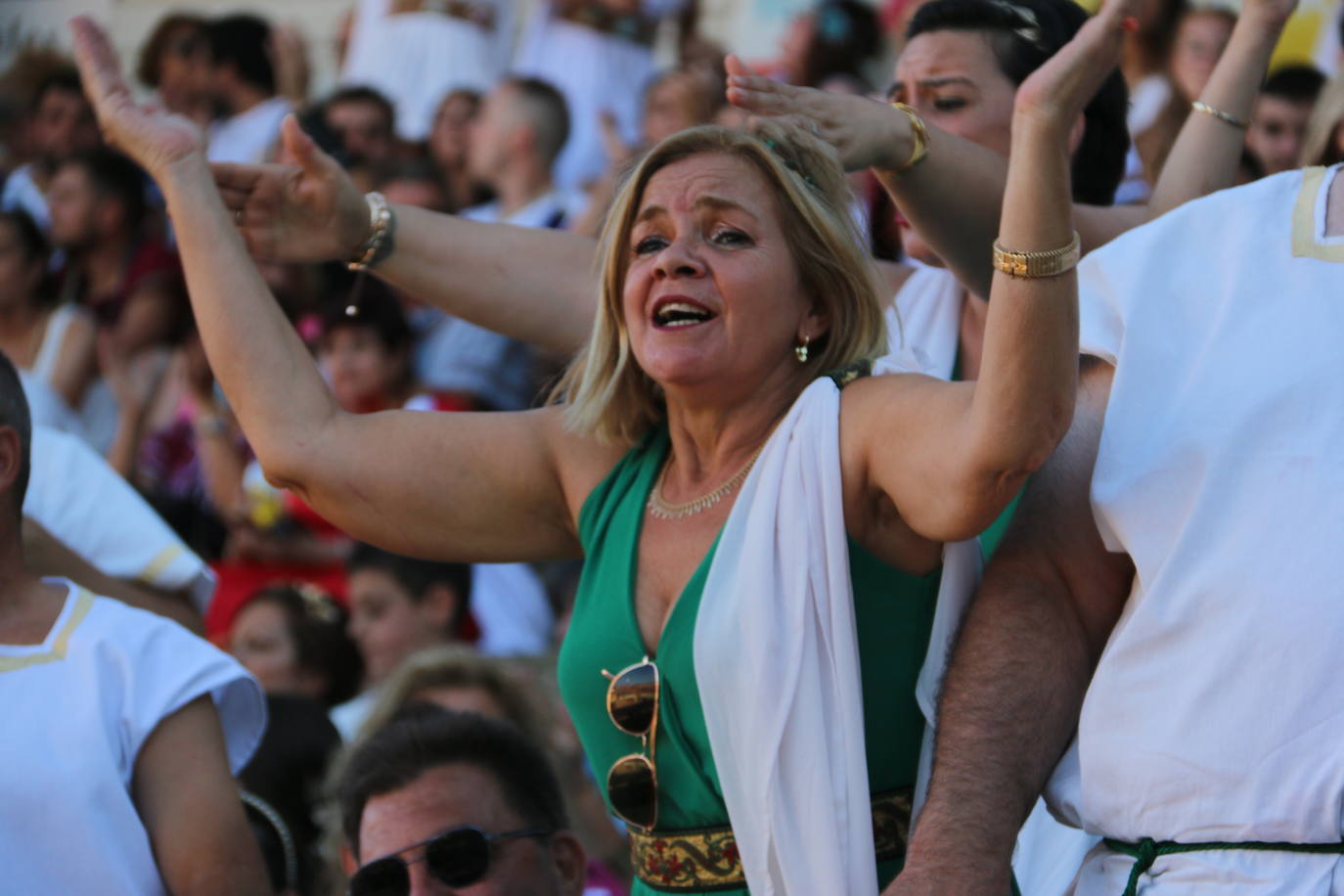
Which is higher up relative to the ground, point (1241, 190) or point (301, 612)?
point (1241, 190)

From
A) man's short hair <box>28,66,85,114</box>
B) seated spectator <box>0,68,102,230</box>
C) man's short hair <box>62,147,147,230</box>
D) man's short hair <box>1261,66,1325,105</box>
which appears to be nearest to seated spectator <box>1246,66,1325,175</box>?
man's short hair <box>1261,66,1325,105</box>

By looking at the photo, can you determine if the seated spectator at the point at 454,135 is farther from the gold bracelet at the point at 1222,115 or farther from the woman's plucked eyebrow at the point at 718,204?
the woman's plucked eyebrow at the point at 718,204

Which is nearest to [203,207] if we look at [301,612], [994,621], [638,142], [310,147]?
[310,147]

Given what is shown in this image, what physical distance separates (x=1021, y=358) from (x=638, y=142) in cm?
570

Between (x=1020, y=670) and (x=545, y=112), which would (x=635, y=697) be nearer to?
(x=1020, y=670)

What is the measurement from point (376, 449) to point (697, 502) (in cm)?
57

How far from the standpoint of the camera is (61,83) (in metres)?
9.68

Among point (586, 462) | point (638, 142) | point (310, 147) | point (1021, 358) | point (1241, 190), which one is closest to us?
point (1021, 358)

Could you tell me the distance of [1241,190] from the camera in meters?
2.76

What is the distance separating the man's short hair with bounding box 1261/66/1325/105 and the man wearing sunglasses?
12.0 feet

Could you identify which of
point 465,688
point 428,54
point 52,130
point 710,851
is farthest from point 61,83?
point 710,851

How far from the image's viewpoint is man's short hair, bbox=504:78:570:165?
7.57 metres

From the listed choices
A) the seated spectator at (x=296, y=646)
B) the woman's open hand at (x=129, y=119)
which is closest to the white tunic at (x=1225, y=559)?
the woman's open hand at (x=129, y=119)

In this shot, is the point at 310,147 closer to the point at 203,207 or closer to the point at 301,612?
the point at 203,207
